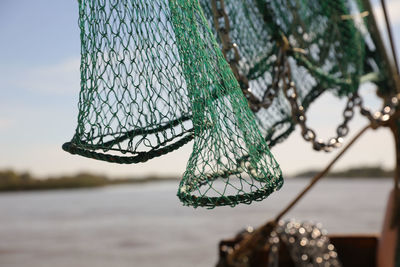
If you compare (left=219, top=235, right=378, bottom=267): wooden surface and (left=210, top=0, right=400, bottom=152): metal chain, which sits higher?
(left=210, top=0, right=400, bottom=152): metal chain

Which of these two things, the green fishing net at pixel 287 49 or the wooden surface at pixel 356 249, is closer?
the green fishing net at pixel 287 49

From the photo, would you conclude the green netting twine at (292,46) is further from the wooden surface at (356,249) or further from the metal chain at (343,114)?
the wooden surface at (356,249)

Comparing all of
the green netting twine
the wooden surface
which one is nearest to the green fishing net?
the green netting twine

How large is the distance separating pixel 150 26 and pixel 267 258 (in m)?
1.18

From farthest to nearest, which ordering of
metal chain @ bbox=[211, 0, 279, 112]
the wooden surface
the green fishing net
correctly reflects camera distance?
the wooden surface → the green fishing net → metal chain @ bbox=[211, 0, 279, 112]

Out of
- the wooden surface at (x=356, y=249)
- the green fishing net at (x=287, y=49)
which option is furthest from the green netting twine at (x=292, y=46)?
the wooden surface at (x=356, y=249)

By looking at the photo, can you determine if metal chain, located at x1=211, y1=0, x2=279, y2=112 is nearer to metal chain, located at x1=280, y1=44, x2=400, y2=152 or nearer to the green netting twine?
the green netting twine

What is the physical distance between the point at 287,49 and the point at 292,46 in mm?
86

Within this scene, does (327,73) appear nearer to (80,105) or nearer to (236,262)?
(236,262)

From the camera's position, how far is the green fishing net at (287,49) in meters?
0.97

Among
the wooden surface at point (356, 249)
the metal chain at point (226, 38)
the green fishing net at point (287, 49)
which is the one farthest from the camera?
the wooden surface at point (356, 249)

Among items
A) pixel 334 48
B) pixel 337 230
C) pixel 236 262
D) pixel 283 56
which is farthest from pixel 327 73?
pixel 337 230

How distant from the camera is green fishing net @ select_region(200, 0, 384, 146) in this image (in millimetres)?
965

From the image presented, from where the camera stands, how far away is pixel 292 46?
114 centimetres
